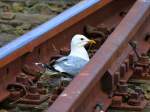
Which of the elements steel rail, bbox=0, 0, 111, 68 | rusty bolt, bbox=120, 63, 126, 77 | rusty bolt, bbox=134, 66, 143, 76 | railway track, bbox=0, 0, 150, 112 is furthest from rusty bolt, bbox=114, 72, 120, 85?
steel rail, bbox=0, 0, 111, 68

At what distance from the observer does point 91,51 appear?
513cm

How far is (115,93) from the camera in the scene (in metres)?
3.96

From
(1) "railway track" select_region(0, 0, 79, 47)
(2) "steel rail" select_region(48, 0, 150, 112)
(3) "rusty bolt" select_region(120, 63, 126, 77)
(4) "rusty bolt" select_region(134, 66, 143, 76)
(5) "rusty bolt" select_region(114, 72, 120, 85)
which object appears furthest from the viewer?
(1) "railway track" select_region(0, 0, 79, 47)

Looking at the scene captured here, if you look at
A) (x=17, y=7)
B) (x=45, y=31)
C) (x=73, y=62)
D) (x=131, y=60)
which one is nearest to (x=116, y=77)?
(x=73, y=62)

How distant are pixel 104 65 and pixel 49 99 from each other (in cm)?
43

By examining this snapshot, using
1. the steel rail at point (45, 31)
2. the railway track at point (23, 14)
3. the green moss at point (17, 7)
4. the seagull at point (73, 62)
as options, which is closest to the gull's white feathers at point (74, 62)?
the seagull at point (73, 62)

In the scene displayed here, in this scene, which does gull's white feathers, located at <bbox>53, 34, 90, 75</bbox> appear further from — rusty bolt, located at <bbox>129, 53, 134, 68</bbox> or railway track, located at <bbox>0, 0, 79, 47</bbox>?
railway track, located at <bbox>0, 0, 79, 47</bbox>

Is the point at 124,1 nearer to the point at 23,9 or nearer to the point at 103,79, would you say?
the point at 23,9

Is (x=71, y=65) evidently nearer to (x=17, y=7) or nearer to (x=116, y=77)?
(x=116, y=77)

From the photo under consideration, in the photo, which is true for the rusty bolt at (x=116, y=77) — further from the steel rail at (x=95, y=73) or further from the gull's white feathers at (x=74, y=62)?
the gull's white feathers at (x=74, y=62)

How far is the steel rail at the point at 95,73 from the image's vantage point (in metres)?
3.30

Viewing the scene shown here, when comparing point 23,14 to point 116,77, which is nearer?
point 116,77

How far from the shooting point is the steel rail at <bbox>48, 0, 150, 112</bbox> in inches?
130

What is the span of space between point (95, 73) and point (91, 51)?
1.48 m
